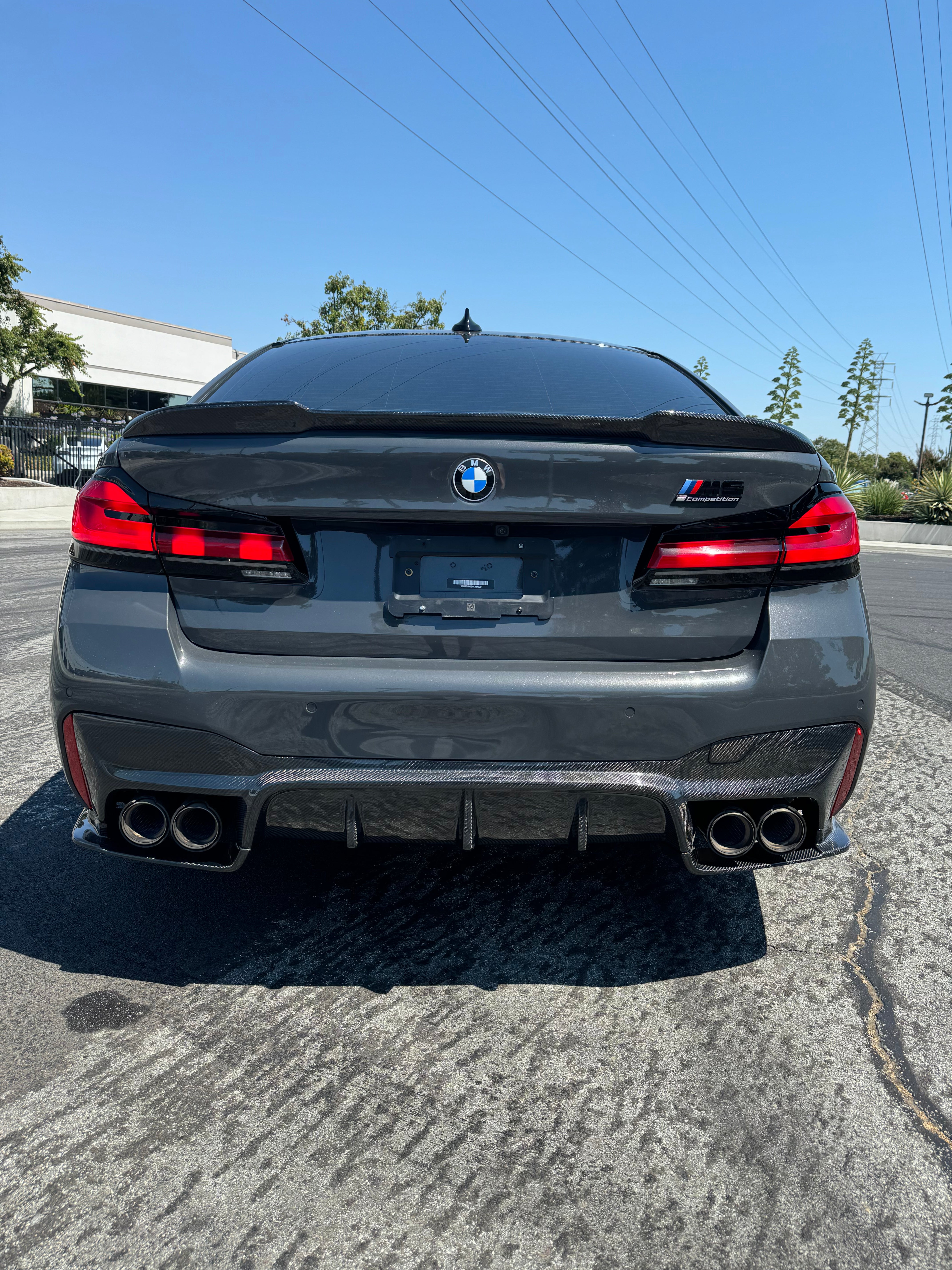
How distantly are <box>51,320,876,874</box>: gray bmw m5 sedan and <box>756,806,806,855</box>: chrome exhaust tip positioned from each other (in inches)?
1.1

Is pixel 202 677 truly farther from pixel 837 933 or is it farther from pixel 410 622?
pixel 837 933

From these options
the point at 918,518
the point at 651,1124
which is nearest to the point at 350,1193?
the point at 651,1124

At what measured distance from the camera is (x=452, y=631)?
2.15m

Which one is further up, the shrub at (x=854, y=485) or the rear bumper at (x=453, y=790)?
the shrub at (x=854, y=485)

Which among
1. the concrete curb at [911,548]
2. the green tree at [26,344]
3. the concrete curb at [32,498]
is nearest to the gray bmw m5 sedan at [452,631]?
the concrete curb at [911,548]

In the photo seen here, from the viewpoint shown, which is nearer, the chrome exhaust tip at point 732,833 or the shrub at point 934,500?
the chrome exhaust tip at point 732,833

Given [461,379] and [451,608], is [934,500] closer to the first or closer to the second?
[461,379]

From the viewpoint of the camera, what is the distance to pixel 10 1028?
2.23m

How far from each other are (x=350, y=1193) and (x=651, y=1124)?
62 centimetres

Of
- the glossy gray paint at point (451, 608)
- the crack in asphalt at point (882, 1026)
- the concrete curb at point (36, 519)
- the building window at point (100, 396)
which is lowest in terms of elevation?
the concrete curb at point (36, 519)

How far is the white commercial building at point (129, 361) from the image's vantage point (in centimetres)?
4862

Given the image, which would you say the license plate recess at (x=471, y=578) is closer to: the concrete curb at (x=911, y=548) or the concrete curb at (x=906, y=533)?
the concrete curb at (x=911, y=548)

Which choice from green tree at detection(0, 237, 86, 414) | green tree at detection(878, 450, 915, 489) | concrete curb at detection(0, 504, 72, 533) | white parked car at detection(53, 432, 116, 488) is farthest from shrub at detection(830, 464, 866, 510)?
green tree at detection(878, 450, 915, 489)

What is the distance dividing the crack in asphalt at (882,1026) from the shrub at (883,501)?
29578 millimetres
